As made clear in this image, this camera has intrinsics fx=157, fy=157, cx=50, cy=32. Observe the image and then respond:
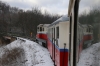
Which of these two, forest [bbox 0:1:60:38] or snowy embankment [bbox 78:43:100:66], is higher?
forest [bbox 0:1:60:38]

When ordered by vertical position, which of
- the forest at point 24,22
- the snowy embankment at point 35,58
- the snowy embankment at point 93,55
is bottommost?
the snowy embankment at point 35,58

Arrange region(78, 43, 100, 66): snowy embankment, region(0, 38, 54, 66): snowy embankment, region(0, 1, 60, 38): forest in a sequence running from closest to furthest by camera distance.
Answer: region(78, 43, 100, 66): snowy embankment, region(0, 38, 54, 66): snowy embankment, region(0, 1, 60, 38): forest

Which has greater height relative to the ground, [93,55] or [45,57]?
[93,55]

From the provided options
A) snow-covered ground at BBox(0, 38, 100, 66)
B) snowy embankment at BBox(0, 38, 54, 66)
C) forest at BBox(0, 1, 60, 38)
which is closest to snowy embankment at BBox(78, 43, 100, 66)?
snow-covered ground at BBox(0, 38, 100, 66)

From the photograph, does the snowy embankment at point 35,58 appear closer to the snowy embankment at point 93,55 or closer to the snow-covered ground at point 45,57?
the snow-covered ground at point 45,57

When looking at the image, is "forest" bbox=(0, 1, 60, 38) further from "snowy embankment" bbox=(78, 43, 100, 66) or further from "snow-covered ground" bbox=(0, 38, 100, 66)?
"snowy embankment" bbox=(78, 43, 100, 66)

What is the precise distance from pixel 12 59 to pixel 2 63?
4.77 feet

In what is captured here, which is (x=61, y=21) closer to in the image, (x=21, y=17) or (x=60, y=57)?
(x=60, y=57)

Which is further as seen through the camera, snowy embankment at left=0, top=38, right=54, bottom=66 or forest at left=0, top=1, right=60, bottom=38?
forest at left=0, top=1, right=60, bottom=38

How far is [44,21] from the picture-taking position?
53906 mm

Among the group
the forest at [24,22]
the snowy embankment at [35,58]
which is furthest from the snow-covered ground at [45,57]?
the forest at [24,22]

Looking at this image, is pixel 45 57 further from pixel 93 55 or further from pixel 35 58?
pixel 93 55

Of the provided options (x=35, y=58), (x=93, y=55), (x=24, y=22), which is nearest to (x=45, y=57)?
(x=35, y=58)

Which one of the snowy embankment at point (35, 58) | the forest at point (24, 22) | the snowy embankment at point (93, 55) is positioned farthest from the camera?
the forest at point (24, 22)
